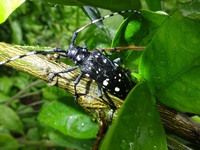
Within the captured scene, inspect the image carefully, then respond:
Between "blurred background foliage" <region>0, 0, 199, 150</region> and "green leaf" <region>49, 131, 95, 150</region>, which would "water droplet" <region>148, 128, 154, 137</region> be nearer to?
"blurred background foliage" <region>0, 0, 199, 150</region>

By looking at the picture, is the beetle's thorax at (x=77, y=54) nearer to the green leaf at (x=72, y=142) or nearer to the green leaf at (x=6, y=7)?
the green leaf at (x=72, y=142)

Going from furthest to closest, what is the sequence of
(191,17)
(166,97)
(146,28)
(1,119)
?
(1,119)
(146,28)
(166,97)
(191,17)

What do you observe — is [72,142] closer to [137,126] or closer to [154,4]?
[154,4]

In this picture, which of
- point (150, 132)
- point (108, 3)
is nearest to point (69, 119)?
point (108, 3)

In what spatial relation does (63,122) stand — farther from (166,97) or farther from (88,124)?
(166,97)

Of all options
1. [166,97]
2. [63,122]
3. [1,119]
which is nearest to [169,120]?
[166,97]

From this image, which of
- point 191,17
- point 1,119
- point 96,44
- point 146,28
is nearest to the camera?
point 191,17

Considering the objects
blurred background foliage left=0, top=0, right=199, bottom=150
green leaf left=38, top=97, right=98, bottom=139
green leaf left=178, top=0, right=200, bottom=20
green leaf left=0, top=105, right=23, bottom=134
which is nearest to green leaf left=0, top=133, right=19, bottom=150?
blurred background foliage left=0, top=0, right=199, bottom=150
